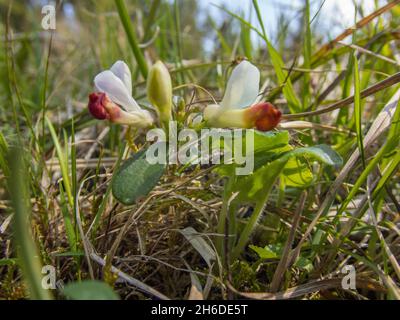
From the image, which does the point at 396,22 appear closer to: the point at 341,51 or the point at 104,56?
the point at 341,51

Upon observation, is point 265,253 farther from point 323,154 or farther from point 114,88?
point 114,88

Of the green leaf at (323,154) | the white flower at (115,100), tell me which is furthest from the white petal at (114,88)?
the green leaf at (323,154)

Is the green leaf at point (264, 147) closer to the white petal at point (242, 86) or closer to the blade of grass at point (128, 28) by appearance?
the white petal at point (242, 86)

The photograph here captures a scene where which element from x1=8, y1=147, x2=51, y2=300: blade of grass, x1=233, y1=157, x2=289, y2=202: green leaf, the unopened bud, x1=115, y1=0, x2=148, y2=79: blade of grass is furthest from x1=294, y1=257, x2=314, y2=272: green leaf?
x1=115, y1=0, x2=148, y2=79: blade of grass

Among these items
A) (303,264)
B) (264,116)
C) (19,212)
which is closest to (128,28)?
(264,116)

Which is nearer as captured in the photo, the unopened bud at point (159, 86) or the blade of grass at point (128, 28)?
the unopened bud at point (159, 86)

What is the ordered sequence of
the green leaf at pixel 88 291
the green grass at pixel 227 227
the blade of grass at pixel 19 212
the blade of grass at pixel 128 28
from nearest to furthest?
the blade of grass at pixel 19 212
the green leaf at pixel 88 291
the green grass at pixel 227 227
the blade of grass at pixel 128 28
